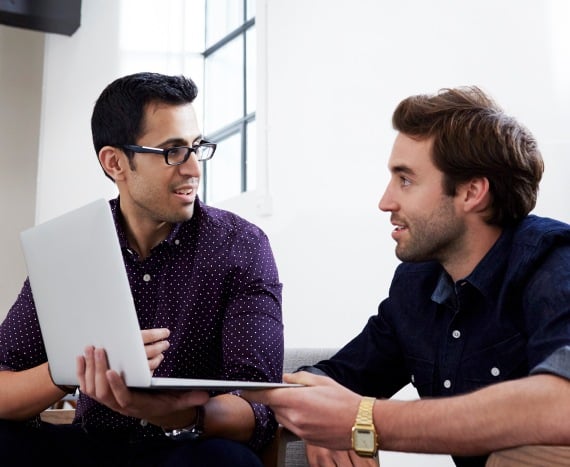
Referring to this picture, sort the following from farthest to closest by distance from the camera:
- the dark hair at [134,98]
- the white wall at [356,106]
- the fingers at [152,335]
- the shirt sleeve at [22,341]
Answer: the white wall at [356,106] < the dark hair at [134,98] < the shirt sleeve at [22,341] < the fingers at [152,335]

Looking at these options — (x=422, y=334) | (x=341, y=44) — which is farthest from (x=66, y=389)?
(x=341, y=44)

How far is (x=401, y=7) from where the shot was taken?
2.88 meters

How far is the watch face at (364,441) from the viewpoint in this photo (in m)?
1.17

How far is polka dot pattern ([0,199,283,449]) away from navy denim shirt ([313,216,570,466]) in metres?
0.17

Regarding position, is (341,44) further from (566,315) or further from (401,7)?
(566,315)

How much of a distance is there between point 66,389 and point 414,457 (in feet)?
4.97

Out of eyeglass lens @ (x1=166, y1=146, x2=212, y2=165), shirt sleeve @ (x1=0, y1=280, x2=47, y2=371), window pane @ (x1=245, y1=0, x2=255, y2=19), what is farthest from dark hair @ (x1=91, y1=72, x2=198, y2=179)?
window pane @ (x1=245, y1=0, x2=255, y2=19)

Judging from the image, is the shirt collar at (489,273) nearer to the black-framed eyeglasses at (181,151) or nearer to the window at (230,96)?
the black-framed eyeglasses at (181,151)

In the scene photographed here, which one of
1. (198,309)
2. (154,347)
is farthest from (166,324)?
(154,347)

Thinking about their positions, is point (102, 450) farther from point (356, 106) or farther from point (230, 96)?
point (230, 96)

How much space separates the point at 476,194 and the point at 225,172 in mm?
3133

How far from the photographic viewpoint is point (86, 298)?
1236 millimetres

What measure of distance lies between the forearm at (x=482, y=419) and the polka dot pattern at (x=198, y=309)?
0.46m

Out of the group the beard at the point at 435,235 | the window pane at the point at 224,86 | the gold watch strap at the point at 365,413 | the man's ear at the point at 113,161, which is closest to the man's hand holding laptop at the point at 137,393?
the gold watch strap at the point at 365,413
